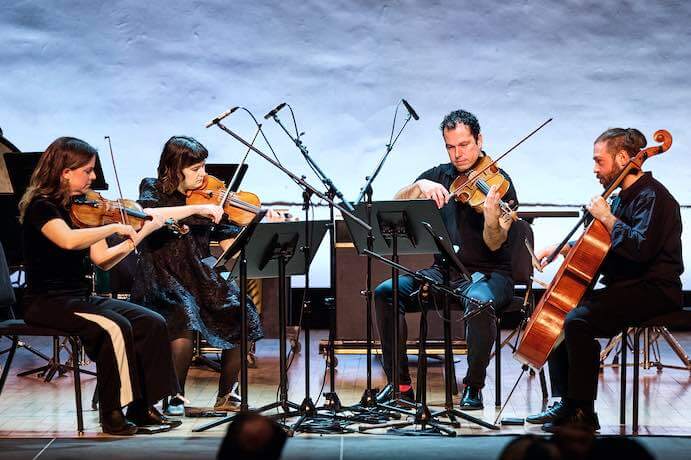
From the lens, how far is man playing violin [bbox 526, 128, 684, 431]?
3.87 metres

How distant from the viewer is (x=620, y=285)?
3.98m

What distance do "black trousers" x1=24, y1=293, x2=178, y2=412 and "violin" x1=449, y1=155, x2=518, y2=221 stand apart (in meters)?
1.48

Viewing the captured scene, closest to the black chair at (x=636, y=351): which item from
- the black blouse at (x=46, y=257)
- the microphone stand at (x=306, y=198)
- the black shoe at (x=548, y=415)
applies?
the black shoe at (x=548, y=415)

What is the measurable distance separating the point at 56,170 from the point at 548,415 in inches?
88.5

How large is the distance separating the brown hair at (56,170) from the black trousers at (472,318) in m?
1.55

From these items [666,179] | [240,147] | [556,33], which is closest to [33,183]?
[240,147]

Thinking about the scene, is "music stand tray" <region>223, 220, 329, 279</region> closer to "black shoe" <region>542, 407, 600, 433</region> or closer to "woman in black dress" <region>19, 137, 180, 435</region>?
"woman in black dress" <region>19, 137, 180, 435</region>

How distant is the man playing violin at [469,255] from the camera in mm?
4363

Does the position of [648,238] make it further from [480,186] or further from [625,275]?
[480,186]

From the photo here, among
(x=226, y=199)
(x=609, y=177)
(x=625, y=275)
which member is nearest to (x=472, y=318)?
(x=625, y=275)

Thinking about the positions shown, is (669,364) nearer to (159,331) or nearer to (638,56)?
(638,56)

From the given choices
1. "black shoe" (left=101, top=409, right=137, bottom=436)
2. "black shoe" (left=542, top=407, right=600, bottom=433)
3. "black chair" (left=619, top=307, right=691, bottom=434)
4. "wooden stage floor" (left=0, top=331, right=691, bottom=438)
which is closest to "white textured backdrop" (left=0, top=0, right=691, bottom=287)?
"wooden stage floor" (left=0, top=331, right=691, bottom=438)

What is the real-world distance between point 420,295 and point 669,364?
2496 millimetres

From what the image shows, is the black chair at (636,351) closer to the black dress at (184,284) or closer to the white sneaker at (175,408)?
the black dress at (184,284)
